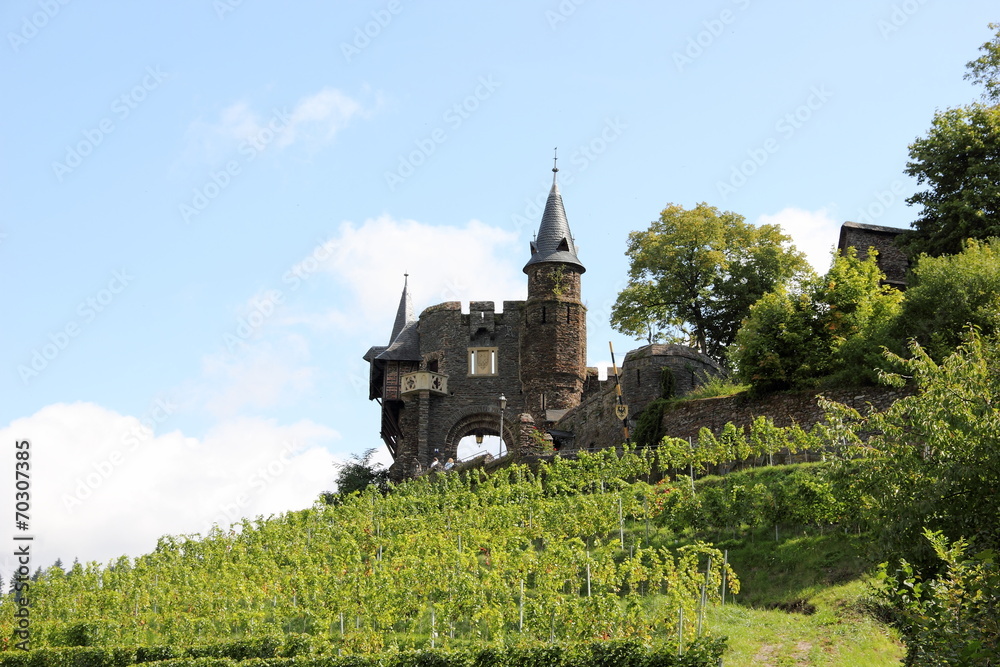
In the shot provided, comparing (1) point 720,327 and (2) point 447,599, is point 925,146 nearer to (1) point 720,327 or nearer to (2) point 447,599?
(1) point 720,327

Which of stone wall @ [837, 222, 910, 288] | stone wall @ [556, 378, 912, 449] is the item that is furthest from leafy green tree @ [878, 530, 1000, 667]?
stone wall @ [837, 222, 910, 288]

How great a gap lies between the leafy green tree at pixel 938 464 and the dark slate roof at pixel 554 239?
27.5 meters

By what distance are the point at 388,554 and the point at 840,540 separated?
8.23m

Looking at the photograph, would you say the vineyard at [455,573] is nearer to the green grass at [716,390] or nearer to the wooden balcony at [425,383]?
the green grass at [716,390]

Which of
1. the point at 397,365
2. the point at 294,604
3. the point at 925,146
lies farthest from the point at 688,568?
the point at 397,365

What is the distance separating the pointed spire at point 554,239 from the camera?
41875 millimetres

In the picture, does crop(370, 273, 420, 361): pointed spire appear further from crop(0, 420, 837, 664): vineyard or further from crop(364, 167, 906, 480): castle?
crop(0, 420, 837, 664): vineyard

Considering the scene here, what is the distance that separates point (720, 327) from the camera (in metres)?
38.5

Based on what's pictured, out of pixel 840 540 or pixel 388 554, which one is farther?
pixel 388 554

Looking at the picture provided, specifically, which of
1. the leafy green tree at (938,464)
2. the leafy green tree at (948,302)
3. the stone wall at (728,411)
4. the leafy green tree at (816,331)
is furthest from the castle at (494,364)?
the leafy green tree at (938,464)

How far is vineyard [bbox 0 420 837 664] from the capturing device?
14.9 meters

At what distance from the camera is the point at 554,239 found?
4259 cm

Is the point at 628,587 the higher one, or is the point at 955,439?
the point at 955,439

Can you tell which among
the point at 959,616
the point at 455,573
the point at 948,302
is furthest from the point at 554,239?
the point at 959,616
